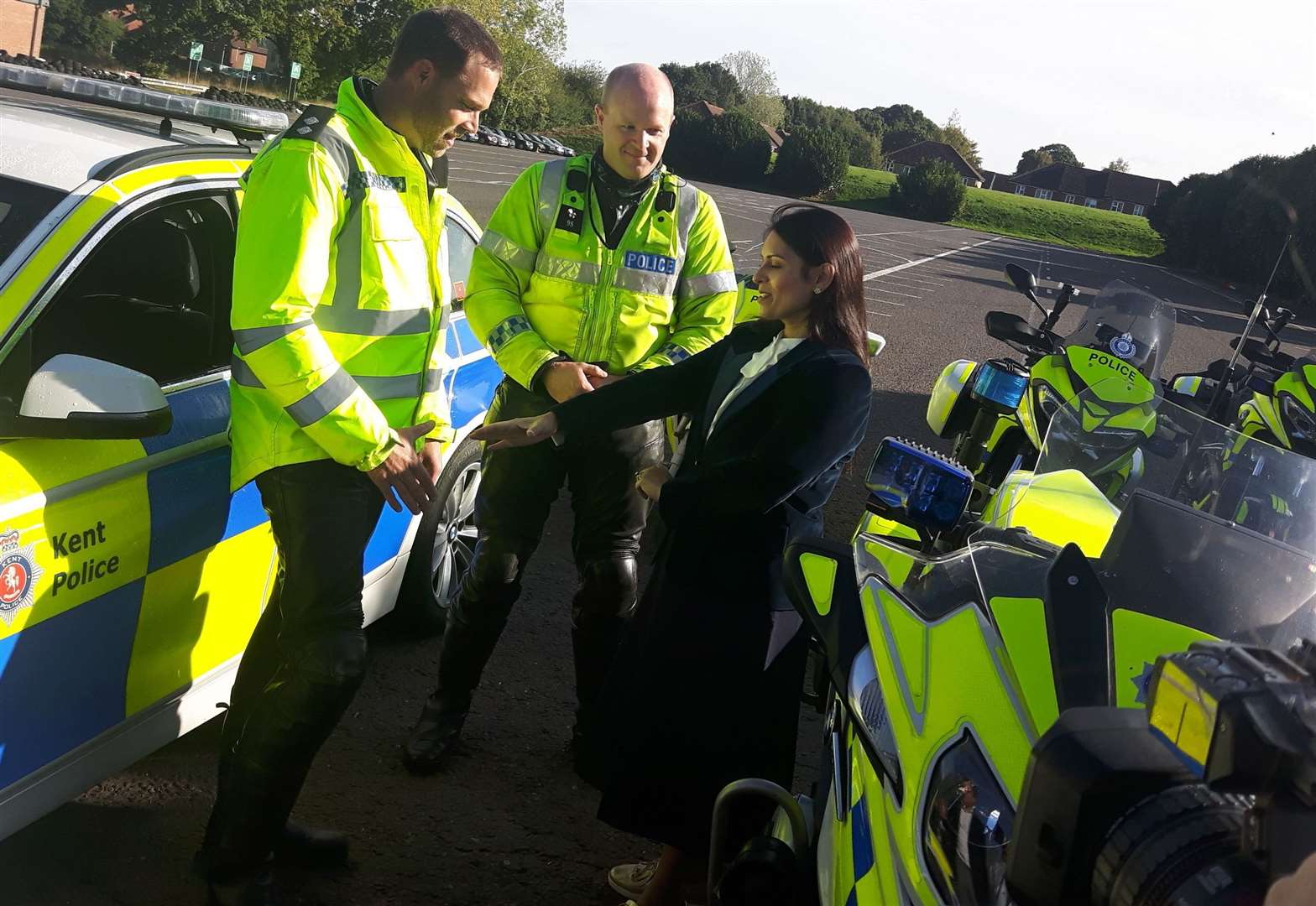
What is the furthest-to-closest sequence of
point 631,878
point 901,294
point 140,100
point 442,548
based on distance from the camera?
point 901,294 < point 442,548 < point 140,100 < point 631,878

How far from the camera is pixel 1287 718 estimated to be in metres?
0.98

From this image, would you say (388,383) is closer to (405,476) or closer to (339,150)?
(405,476)

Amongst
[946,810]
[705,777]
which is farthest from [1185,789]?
[705,777]

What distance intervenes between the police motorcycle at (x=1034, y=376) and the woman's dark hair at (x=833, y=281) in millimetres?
2587

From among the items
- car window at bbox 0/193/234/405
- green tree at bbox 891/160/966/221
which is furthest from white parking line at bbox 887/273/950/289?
green tree at bbox 891/160/966/221

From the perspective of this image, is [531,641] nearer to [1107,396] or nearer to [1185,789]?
[1107,396]

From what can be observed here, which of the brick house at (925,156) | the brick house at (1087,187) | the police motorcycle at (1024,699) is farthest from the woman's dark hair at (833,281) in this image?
the brick house at (925,156)

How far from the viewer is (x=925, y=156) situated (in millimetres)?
118625

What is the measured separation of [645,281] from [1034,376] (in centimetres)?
318

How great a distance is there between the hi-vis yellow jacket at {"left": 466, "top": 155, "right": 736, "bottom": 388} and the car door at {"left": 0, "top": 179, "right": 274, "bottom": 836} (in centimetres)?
77

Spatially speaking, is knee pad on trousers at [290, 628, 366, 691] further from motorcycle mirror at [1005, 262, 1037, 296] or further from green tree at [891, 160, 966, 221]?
green tree at [891, 160, 966, 221]

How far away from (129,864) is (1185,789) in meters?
2.70

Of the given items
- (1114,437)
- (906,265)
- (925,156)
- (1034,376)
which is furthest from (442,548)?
(925,156)

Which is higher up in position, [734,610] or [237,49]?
[237,49]
